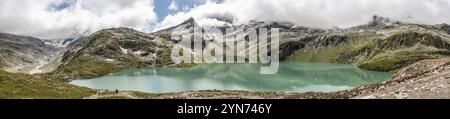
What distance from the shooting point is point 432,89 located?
39312mm
